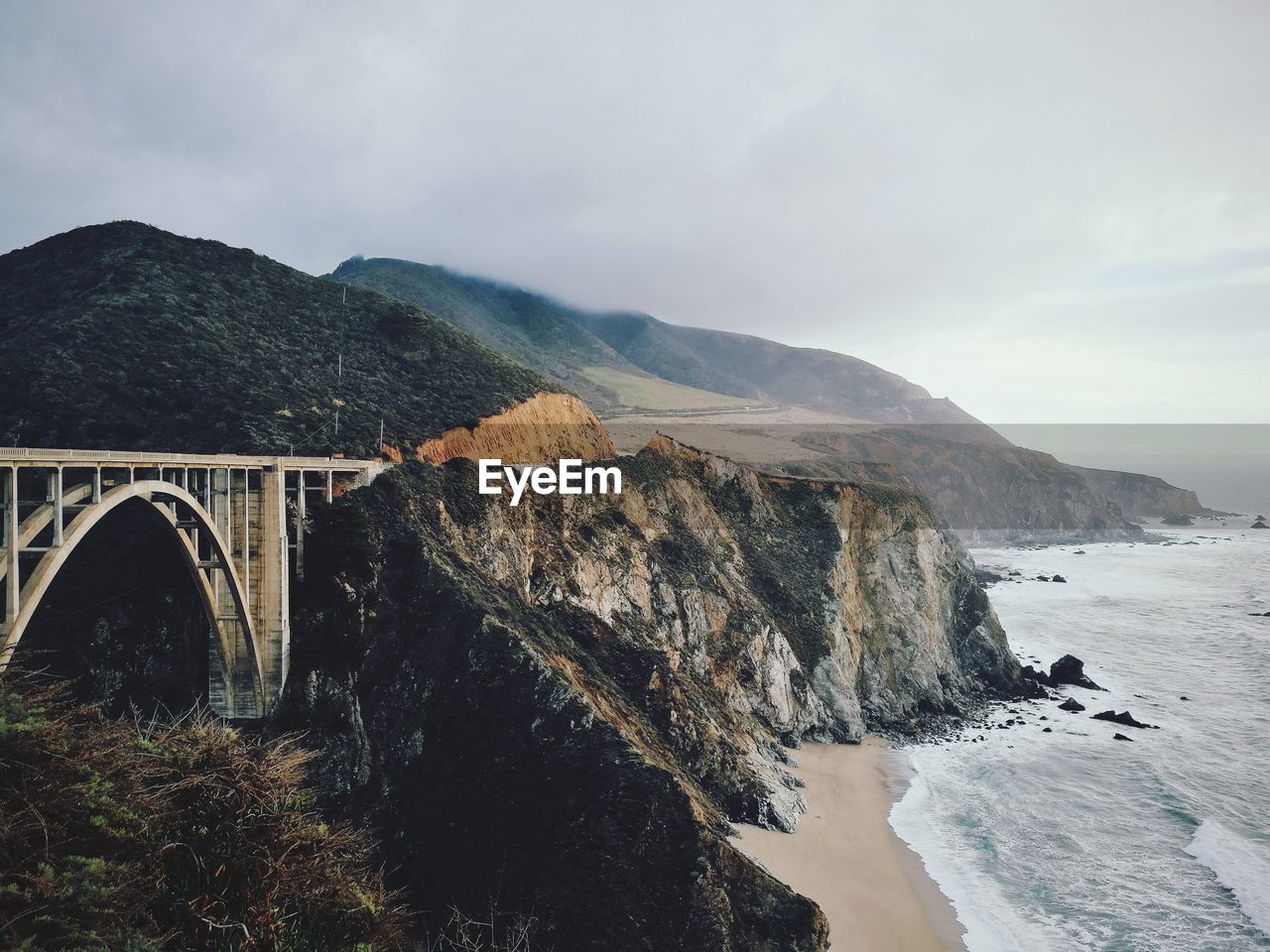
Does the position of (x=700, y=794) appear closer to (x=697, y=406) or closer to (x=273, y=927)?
(x=273, y=927)

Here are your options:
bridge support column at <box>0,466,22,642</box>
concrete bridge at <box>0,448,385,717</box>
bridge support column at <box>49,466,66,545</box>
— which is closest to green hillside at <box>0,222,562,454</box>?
concrete bridge at <box>0,448,385,717</box>

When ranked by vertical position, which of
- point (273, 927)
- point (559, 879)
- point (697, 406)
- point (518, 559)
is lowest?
point (559, 879)

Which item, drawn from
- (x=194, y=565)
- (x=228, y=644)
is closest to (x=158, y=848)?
(x=194, y=565)

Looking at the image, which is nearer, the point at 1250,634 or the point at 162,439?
the point at 162,439

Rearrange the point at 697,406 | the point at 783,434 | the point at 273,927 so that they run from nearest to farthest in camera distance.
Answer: the point at 273,927
the point at 783,434
the point at 697,406

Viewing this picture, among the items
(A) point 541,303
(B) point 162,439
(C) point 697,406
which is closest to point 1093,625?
(B) point 162,439

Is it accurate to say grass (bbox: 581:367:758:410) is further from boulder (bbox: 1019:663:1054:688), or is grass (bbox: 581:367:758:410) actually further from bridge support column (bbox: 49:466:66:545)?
bridge support column (bbox: 49:466:66:545)

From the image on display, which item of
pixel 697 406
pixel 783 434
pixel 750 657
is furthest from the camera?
pixel 697 406
